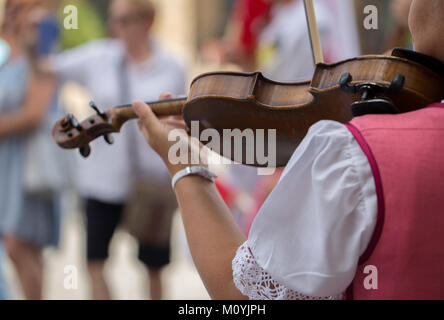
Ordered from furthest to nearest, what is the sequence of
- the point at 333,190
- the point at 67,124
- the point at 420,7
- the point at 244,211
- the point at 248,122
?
1. the point at 244,211
2. the point at 67,124
3. the point at 248,122
4. the point at 420,7
5. the point at 333,190

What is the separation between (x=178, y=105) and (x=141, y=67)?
193cm

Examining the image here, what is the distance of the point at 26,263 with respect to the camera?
133 inches

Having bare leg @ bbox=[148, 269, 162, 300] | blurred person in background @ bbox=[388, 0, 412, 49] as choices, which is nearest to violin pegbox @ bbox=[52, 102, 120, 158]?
blurred person in background @ bbox=[388, 0, 412, 49]

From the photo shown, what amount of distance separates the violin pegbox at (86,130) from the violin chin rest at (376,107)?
30.6 inches

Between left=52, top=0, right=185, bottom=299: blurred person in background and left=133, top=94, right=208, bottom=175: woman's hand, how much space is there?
1.69 meters

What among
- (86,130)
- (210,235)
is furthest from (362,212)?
(86,130)

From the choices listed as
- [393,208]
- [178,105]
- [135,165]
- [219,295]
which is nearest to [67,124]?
[178,105]

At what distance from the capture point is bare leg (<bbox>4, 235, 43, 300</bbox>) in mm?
3359

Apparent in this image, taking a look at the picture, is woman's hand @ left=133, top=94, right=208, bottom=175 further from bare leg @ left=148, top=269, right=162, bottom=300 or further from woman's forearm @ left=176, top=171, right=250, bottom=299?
bare leg @ left=148, top=269, right=162, bottom=300

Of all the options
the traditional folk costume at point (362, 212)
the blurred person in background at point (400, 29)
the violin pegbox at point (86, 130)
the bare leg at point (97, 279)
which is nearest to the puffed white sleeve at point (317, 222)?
the traditional folk costume at point (362, 212)

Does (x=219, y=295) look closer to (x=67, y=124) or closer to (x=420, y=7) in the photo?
(x=420, y=7)

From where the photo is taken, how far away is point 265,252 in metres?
1.13

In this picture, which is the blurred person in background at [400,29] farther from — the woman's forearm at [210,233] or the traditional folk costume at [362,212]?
the traditional folk costume at [362,212]

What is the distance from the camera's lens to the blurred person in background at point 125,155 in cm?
338
